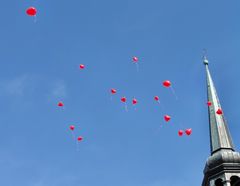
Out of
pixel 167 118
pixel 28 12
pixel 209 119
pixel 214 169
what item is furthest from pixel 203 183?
pixel 28 12

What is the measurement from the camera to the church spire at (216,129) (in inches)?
2000

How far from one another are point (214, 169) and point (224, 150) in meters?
2.11

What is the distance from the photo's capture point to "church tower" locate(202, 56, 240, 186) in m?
47.7

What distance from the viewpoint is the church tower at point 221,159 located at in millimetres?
47688

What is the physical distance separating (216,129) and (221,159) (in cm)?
454

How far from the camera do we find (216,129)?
5250 centimetres

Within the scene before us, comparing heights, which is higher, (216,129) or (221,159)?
(216,129)

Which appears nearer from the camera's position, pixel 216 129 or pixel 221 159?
pixel 221 159

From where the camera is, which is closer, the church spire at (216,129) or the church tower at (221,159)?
the church tower at (221,159)

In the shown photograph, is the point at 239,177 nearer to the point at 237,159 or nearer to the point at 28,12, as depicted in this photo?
the point at 237,159

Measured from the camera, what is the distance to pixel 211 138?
2064 inches

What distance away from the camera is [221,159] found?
48.6 m

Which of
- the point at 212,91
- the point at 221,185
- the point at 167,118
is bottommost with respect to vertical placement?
the point at 167,118

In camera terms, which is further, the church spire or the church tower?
the church spire
